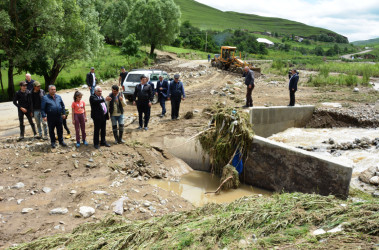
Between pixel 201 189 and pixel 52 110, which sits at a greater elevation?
pixel 52 110

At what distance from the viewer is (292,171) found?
779 centimetres

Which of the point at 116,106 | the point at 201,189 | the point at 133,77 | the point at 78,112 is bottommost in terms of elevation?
the point at 201,189

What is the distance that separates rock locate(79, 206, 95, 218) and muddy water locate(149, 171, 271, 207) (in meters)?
2.49

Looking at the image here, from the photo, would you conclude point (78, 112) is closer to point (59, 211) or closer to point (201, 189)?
point (59, 211)

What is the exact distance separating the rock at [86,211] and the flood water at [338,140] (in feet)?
23.9

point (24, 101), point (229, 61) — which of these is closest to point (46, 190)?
point (24, 101)

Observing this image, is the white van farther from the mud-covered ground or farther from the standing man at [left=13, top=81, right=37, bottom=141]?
the standing man at [left=13, top=81, right=37, bottom=141]

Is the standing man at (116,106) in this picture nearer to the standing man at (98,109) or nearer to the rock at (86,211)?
the standing man at (98,109)

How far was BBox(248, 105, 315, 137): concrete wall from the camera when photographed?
12.2 meters

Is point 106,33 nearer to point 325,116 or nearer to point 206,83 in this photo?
point 206,83

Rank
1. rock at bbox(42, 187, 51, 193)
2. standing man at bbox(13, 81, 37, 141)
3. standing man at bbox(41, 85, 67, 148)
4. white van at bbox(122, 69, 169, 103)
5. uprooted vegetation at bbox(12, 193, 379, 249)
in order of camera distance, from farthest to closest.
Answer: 1. white van at bbox(122, 69, 169, 103)
2. standing man at bbox(13, 81, 37, 141)
3. standing man at bbox(41, 85, 67, 148)
4. rock at bbox(42, 187, 51, 193)
5. uprooted vegetation at bbox(12, 193, 379, 249)

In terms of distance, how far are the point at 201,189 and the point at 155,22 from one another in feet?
119

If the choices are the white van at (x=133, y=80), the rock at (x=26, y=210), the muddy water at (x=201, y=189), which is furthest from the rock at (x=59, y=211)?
the white van at (x=133, y=80)

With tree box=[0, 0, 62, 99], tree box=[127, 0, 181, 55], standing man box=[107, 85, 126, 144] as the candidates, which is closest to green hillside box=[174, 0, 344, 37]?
tree box=[127, 0, 181, 55]
